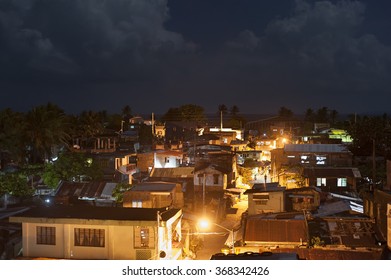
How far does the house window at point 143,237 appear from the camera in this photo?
17.7 ft

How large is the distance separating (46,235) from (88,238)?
0.56m

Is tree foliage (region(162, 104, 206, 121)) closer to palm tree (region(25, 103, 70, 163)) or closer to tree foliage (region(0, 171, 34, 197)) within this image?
palm tree (region(25, 103, 70, 163))

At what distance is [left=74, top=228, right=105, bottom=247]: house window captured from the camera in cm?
540

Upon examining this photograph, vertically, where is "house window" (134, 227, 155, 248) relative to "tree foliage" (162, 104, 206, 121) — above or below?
below

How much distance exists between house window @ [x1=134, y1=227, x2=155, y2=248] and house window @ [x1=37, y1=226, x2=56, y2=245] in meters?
1.07

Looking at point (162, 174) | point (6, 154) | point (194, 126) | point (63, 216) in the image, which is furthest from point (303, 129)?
point (63, 216)

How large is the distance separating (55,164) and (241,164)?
7.49 m

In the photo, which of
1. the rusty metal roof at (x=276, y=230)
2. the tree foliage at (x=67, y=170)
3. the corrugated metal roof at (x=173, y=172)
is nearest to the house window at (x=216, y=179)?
the corrugated metal roof at (x=173, y=172)

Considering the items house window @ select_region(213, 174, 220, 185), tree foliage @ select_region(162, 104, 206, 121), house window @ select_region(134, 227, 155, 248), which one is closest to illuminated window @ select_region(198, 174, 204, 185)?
house window @ select_region(213, 174, 220, 185)

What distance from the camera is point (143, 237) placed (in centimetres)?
543

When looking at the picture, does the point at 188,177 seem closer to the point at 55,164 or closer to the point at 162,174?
the point at 162,174

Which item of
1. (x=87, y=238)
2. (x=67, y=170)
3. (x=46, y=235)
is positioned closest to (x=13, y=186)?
(x=67, y=170)

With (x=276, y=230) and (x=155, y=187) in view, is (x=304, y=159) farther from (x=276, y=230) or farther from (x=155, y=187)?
(x=276, y=230)
